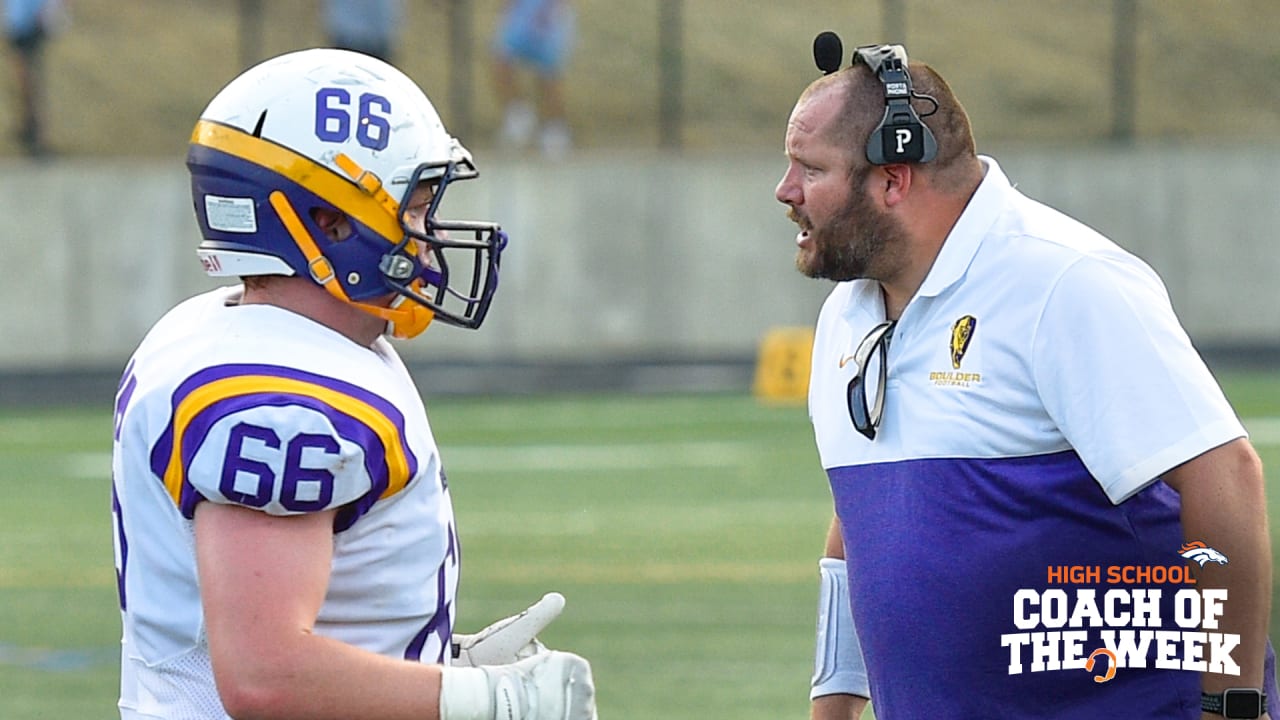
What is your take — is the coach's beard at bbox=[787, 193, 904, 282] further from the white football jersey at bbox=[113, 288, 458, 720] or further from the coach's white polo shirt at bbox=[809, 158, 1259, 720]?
the white football jersey at bbox=[113, 288, 458, 720]

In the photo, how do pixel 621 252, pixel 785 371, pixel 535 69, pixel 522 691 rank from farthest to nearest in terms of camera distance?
pixel 535 69 → pixel 621 252 → pixel 785 371 → pixel 522 691

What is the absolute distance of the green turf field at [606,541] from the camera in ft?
23.2

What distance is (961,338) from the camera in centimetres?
366

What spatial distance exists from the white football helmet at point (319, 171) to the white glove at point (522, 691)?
55cm

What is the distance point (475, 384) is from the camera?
15828 millimetres

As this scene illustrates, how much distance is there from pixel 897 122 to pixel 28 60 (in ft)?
50.4

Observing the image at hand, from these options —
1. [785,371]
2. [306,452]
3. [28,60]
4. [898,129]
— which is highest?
[28,60]

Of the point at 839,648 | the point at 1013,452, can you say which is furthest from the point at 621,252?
the point at 1013,452

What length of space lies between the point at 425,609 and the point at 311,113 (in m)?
0.72

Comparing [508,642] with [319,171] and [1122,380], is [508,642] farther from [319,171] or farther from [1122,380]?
[1122,380]

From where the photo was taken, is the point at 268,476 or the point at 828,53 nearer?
the point at 268,476

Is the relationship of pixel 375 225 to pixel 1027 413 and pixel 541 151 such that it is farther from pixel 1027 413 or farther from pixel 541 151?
pixel 541 151

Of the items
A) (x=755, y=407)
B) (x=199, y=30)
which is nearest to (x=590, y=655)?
(x=755, y=407)

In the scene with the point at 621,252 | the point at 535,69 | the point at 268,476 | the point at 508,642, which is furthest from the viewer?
the point at 535,69
